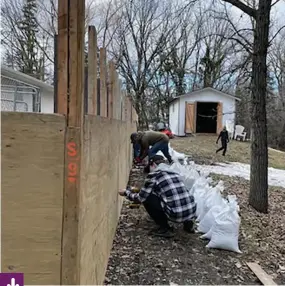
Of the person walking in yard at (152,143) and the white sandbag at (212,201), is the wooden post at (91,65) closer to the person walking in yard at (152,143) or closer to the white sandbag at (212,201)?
the white sandbag at (212,201)

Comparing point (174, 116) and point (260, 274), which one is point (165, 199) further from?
point (174, 116)

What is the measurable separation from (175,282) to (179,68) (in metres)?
31.2

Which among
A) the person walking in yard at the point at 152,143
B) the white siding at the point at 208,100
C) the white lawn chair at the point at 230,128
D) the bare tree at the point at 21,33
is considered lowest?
the person walking in yard at the point at 152,143

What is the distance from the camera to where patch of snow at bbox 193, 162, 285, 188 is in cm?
1154

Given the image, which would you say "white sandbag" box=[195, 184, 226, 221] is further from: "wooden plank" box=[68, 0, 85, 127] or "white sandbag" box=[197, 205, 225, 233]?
"wooden plank" box=[68, 0, 85, 127]

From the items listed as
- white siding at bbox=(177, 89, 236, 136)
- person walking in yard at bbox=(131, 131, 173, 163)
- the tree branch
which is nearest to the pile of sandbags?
the tree branch

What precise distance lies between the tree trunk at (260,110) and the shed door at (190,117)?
62.3 ft

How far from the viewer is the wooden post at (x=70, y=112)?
193cm

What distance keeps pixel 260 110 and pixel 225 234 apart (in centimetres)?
342

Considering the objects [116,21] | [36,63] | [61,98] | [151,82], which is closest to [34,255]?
[61,98]

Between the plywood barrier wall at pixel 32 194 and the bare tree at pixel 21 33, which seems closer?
the plywood barrier wall at pixel 32 194

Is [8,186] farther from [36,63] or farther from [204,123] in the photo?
[204,123]

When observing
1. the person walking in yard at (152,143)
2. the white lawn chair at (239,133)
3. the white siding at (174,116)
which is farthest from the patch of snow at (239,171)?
the white siding at (174,116)

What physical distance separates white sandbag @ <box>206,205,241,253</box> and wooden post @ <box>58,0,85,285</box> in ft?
9.42
